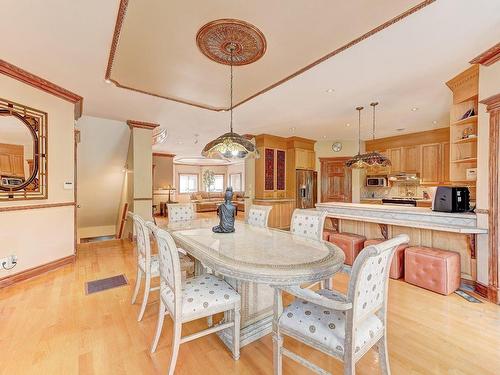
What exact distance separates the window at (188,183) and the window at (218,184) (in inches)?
40.4

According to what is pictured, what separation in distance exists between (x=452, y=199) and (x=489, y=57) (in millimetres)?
1602

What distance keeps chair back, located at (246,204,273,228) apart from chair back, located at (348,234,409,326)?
1.97 m

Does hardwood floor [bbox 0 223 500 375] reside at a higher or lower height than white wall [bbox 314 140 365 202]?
lower

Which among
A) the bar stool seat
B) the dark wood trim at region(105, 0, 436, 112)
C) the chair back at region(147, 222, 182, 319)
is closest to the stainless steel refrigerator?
the bar stool seat

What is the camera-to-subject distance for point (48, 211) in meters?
3.47

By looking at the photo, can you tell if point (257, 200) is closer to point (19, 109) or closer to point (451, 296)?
point (451, 296)

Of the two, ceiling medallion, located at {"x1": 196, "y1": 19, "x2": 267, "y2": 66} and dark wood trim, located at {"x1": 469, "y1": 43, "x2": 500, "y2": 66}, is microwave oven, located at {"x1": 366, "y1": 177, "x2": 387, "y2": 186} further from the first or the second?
ceiling medallion, located at {"x1": 196, "y1": 19, "x2": 267, "y2": 66}

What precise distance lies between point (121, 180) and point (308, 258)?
18.7 ft

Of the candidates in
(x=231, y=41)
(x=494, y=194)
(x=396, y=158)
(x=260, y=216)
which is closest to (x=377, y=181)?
(x=396, y=158)

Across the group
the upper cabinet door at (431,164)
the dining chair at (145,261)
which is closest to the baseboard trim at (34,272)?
the dining chair at (145,261)

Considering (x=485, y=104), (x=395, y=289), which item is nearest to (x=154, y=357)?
(x=395, y=289)

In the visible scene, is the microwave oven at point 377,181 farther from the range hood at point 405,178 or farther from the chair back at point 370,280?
the chair back at point 370,280

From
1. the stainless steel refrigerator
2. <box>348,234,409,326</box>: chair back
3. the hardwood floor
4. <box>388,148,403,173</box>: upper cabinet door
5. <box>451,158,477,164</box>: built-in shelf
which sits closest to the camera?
<box>348,234,409,326</box>: chair back

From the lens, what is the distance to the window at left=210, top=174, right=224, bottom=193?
45.3ft
